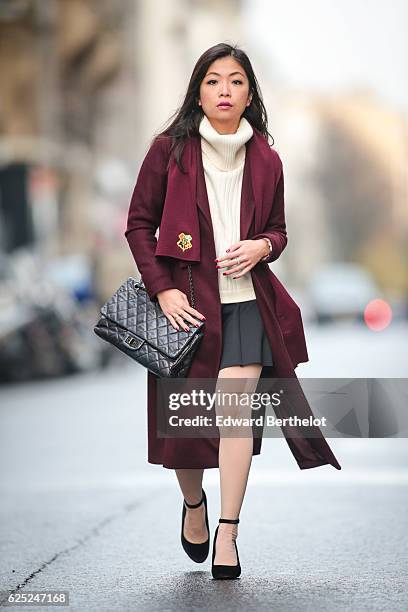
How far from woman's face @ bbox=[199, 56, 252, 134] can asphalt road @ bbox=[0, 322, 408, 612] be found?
5.23 feet

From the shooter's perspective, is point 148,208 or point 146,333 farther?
point 148,208

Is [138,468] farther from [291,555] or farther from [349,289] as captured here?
[349,289]

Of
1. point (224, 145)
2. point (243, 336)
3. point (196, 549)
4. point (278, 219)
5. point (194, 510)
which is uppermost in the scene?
point (224, 145)

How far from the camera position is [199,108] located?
5254mm

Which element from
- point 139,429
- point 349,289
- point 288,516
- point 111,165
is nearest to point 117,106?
point 111,165

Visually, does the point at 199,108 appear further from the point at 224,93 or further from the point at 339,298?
the point at 339,298

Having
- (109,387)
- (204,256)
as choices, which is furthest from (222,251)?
(109,387)

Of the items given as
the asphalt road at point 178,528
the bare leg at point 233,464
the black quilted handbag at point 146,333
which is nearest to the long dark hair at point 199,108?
the black quilted handbag at point 146,333

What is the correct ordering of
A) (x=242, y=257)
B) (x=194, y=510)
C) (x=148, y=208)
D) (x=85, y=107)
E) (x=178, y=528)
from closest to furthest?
(x=242, y=257)
(x=148, y=208)
(x=194, y=510)
(x=178, y=528)
(x=85, y=107)

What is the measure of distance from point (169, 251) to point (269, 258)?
0.34 meters

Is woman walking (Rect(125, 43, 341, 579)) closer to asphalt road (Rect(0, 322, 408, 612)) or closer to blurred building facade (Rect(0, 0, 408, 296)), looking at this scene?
asphalt road (Rect(0, 322, 408, 612))

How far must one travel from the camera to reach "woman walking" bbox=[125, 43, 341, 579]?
16.5 ft

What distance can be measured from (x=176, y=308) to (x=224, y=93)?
76cm

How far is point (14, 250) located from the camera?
1335 inches
